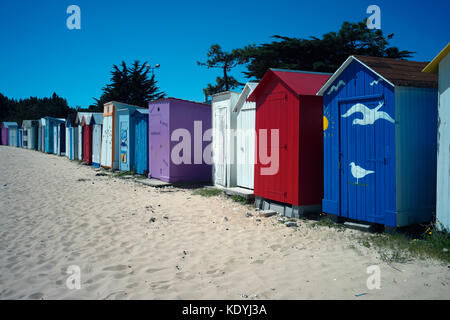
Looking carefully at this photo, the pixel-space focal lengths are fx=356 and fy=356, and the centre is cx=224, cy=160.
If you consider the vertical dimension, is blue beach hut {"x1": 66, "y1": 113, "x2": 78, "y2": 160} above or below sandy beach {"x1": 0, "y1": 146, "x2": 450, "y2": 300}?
above

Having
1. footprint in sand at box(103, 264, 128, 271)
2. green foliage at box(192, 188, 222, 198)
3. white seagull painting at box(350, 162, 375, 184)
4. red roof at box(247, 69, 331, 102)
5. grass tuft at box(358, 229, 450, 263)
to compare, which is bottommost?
footprint in sand at box(103, 264, 128, 271)

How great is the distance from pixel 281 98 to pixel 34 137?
36.1 metres

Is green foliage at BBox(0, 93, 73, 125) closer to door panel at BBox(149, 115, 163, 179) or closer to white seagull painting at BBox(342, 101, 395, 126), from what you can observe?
door panel at BBox(149, 115, 163, 179)

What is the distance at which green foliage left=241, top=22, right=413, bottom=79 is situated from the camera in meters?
23.6

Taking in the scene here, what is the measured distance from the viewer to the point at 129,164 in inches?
593

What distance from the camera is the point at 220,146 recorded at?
423 inches

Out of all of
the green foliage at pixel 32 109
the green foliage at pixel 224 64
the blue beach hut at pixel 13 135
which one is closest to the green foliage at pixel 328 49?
the green foliage at pixel 224 64

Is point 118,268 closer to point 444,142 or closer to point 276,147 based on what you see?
point 276,147

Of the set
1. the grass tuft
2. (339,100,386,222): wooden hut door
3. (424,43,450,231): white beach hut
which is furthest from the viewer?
(339,100,386,222): wooden hut door

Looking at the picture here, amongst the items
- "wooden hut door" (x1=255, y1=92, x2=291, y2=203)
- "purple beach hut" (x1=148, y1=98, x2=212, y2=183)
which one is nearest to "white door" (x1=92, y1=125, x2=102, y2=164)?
"purple beach hut" (x1=148, y1=98, x2=212, y2=183)

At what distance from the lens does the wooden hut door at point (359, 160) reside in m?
5.61
